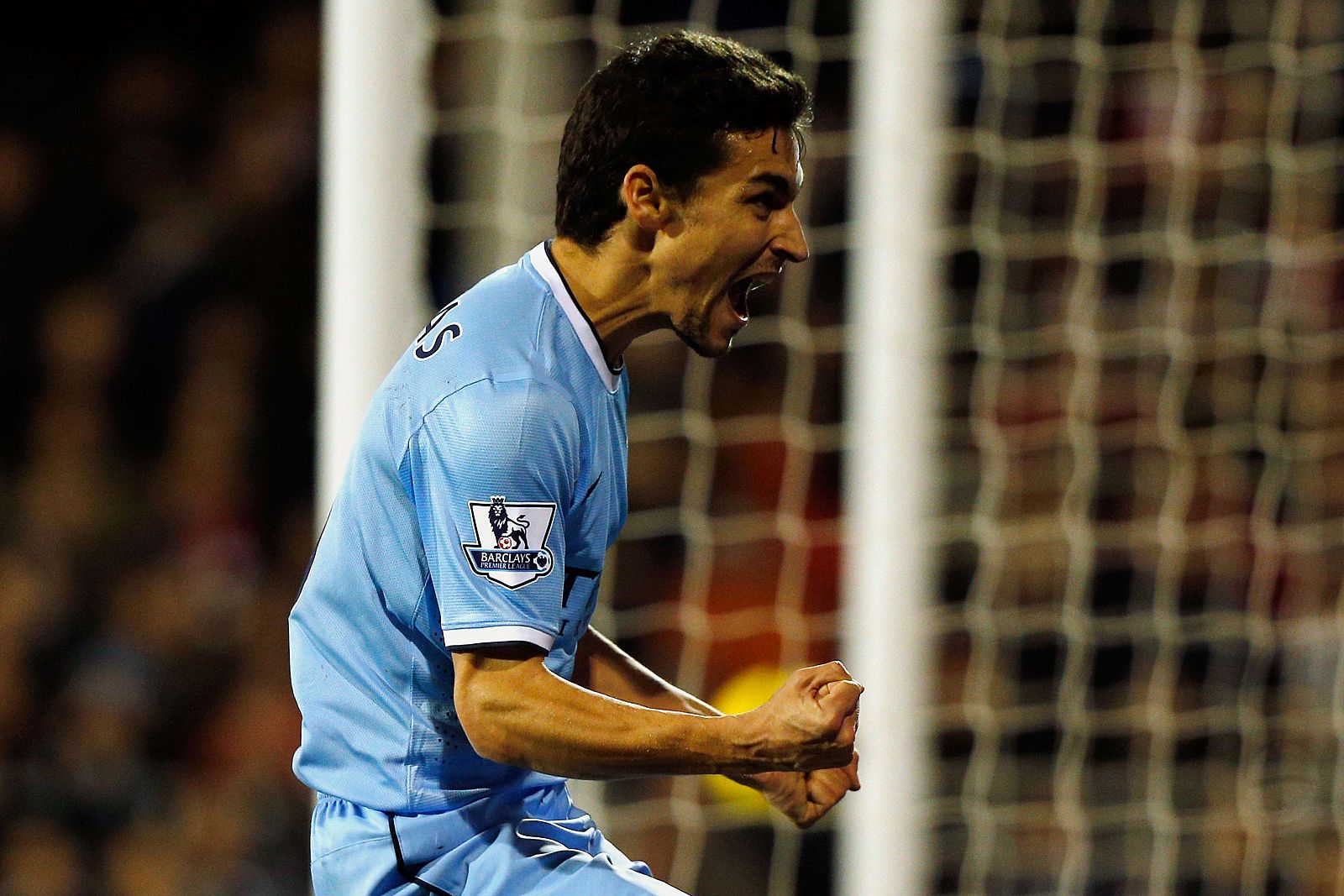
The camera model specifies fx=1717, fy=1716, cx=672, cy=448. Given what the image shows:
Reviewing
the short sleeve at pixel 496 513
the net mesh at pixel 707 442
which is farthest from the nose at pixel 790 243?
the net mesh at pixel 707 442

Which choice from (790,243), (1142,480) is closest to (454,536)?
(790,243)

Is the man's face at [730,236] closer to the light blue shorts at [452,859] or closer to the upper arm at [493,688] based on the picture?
the upper arm at [493,688]

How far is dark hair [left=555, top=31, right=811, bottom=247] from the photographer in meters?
2.03

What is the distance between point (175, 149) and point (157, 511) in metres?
1.52

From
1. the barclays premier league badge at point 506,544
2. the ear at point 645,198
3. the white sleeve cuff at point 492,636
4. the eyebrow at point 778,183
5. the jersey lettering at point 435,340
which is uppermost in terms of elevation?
the eyebrow at point 778,183

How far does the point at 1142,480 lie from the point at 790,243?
3324 millimetres

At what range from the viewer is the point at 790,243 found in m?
2.10

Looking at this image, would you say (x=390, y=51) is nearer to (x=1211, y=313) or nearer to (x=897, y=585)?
(x=897, y=585)

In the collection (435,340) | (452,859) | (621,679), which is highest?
(435,340)

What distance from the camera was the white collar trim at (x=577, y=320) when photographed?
207 cm

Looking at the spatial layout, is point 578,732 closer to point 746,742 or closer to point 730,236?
point 746,742

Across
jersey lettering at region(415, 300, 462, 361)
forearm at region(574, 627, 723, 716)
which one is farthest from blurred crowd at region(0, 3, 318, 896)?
jersey lettering at region(415, 300, 462, 361)

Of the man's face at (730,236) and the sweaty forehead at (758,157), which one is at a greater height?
the sweaty forehead at (758,157)

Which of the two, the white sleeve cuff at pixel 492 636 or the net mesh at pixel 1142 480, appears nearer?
the white sleeve cuff at pixel 492 636
